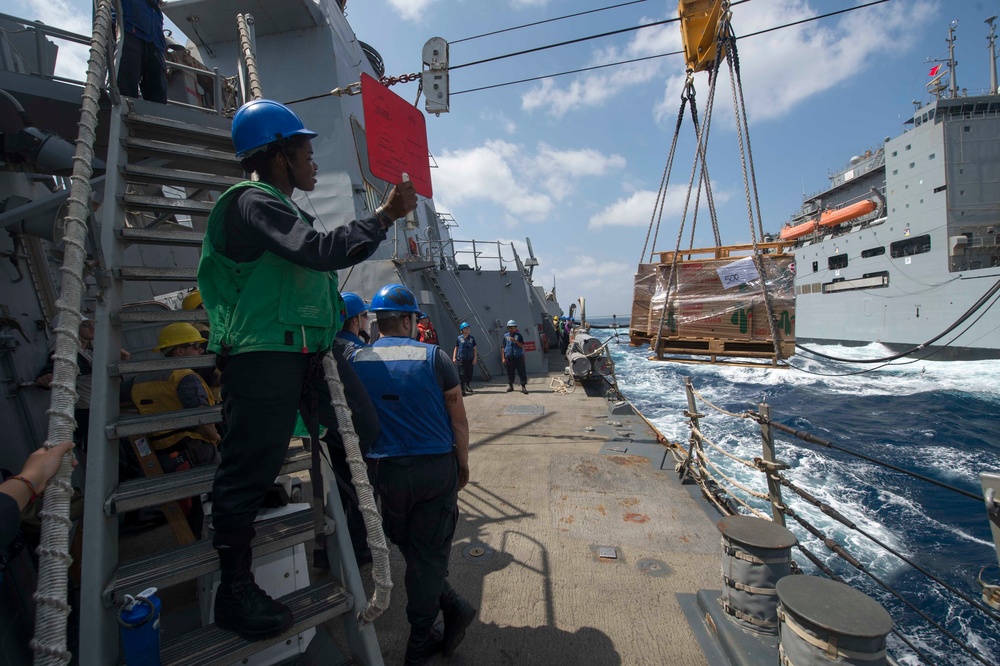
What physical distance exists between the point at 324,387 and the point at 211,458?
199 cm

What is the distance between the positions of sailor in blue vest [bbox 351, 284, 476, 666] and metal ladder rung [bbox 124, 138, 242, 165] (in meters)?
1.89

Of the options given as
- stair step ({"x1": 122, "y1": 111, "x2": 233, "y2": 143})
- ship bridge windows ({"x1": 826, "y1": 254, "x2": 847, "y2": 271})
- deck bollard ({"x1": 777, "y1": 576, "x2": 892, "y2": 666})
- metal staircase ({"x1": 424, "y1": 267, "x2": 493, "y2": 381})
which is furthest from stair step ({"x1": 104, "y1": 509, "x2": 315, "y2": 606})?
ship bridge windows ({"x1": 826, "y1": 254, "x2": 847, "y2": 271})

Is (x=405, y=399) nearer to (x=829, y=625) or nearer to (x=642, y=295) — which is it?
(x=829, y=625)

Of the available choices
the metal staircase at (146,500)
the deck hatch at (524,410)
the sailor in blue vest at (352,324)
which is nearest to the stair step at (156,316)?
the metal staircase at (146,500)

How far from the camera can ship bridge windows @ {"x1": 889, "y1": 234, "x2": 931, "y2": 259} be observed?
21891mm

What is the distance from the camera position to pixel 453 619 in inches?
95.6

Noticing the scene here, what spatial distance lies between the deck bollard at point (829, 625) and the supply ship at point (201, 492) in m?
0.52

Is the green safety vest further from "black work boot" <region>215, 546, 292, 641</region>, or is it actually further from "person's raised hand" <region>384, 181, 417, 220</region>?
"black work boot" <region>215, 546, 292, 641</region>

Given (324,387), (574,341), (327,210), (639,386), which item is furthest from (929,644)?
(639,386)

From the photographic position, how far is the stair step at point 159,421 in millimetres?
1876

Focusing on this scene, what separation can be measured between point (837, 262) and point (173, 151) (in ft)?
114

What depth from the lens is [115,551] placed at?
1808 mm

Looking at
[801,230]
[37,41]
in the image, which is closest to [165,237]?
[37,41]

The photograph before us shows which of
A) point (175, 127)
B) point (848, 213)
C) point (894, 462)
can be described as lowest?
point (894, 462)
